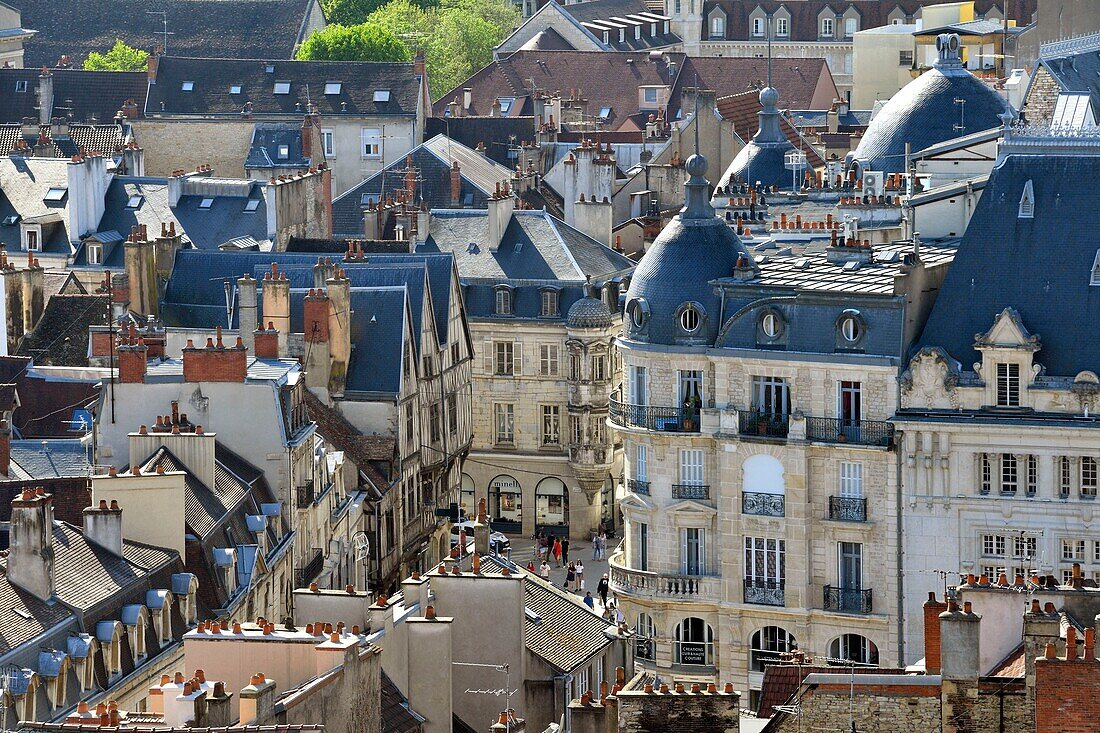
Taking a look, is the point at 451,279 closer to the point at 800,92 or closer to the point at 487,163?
the point at 487,163

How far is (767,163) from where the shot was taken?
309ft

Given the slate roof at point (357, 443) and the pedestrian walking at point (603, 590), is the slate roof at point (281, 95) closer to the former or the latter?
the slate roof at point (357, 443)

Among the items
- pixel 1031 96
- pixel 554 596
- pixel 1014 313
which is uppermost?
pixel 1031 96

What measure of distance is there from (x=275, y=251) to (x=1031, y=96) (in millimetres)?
22940

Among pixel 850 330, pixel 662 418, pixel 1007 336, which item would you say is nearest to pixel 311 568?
pixel 662 418

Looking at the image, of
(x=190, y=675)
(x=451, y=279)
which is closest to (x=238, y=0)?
(x=451, y=279)

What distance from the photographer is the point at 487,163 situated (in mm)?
117000

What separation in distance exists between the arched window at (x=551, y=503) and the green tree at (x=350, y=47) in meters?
76.8

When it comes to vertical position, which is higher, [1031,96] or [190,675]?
[1031,96]

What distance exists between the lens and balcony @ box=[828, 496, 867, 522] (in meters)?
65.8

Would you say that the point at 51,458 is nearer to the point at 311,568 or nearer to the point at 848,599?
the point at 311,568

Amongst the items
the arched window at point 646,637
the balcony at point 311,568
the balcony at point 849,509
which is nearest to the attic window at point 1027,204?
the balcony at point 849,509

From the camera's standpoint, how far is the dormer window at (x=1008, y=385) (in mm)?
64375

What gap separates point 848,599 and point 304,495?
12.0m
